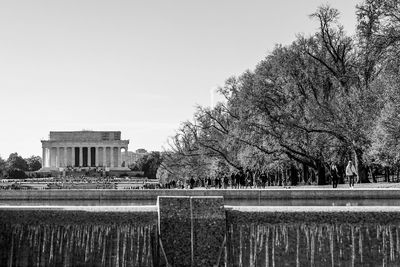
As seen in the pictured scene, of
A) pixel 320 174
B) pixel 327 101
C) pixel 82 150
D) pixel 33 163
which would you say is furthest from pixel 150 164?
pixel 327 101

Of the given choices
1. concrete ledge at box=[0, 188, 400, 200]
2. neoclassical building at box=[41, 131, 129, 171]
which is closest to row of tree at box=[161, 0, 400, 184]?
concrete ledge at box=[0, 188, 400, 200]

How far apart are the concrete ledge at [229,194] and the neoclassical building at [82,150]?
132250 mm

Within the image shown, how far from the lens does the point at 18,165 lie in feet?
552

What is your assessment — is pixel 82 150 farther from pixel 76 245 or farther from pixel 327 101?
pixel 76 245

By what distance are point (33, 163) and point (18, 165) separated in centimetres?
1865

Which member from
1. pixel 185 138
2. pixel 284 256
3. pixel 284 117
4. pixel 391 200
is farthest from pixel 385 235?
pixel 185 138

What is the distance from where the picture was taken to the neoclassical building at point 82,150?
161250 millimetres

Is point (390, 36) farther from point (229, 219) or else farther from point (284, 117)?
point (229, 219)

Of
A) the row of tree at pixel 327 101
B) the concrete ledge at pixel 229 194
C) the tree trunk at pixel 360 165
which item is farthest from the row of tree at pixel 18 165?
the concrete ledge at pixel 229 194

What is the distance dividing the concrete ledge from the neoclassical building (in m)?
132

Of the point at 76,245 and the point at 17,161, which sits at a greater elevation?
the point at 17,161

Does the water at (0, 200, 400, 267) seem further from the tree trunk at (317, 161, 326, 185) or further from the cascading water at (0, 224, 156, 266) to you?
the tree trunk at (317, 161, 326, 185)

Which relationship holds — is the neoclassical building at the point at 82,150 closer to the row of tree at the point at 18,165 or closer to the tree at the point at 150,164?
the tree at the point at 150,164

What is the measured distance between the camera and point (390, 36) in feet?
105
